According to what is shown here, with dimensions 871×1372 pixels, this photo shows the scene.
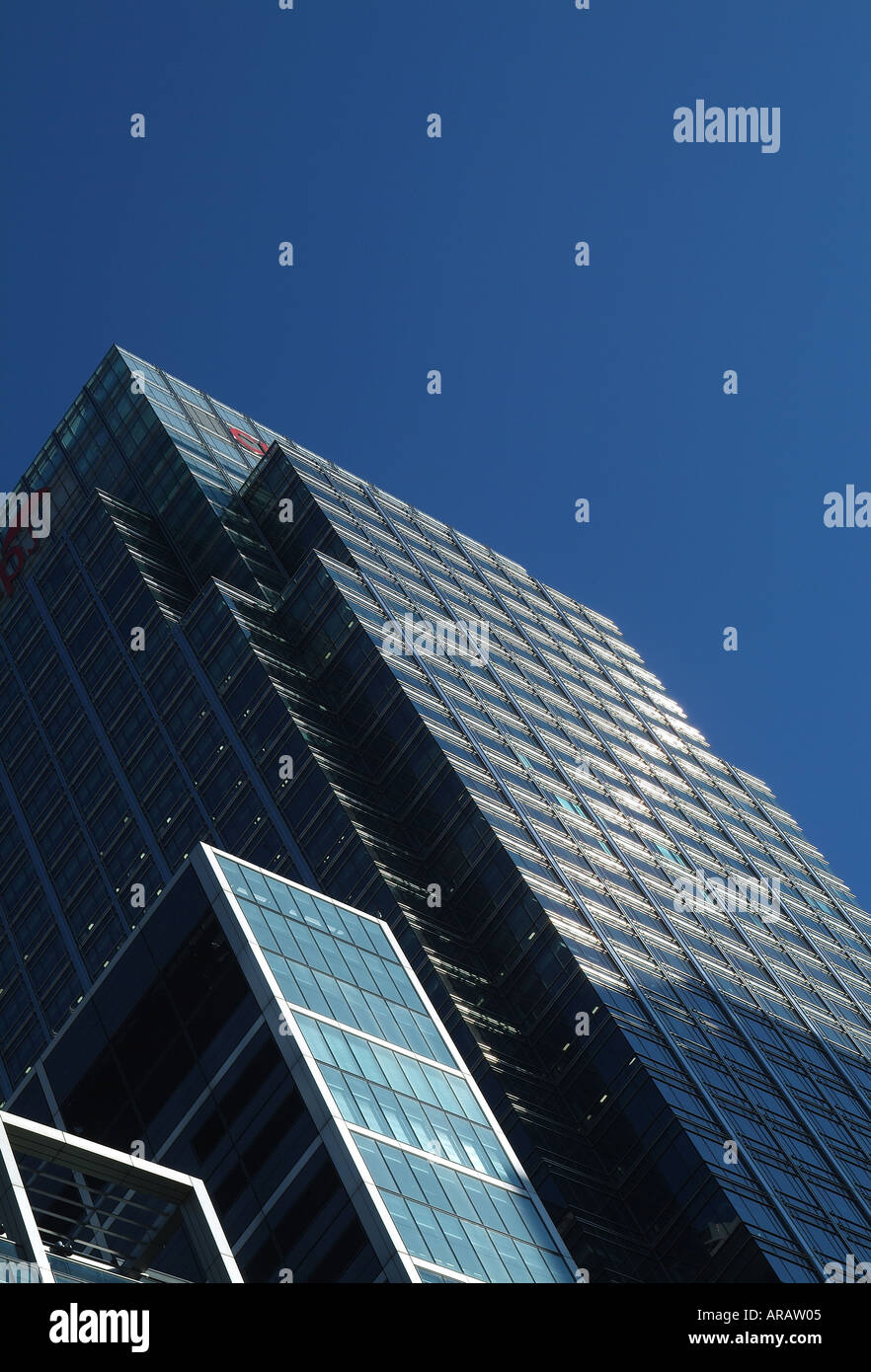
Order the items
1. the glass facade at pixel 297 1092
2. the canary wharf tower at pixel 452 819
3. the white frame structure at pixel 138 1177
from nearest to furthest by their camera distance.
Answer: the white frame structure at pixel 138 1177 < the glass facade at pixel 297 1092 < the canary wharf tower at pixel 452 819

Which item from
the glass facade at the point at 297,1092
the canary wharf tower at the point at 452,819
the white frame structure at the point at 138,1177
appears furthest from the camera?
the canary wharf tower at the point at 452,819

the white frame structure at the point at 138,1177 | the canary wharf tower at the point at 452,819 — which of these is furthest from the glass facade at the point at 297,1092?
the canary wharf tower at the point at 452,819

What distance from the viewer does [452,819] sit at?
316 ft

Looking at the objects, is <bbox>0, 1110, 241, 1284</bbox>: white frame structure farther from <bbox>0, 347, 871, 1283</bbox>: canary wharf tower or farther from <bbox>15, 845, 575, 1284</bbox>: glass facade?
<bbox>0, 347, 871, 1283</bbox>: canary wharf tower

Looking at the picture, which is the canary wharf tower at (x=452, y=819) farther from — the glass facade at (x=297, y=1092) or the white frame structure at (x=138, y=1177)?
the white frame structure at (x=138, y=1177)

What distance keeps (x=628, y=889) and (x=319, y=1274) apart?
172ft

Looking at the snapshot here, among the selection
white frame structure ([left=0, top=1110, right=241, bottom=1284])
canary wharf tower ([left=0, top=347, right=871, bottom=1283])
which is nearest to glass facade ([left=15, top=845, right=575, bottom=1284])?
white frame structure ([left=0, top=1110, right=241, bottom=1284])

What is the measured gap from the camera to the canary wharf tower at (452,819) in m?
83.1

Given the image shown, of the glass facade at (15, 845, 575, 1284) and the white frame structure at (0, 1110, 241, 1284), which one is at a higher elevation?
the white frame structure at (0, 1110, 241, 1284)

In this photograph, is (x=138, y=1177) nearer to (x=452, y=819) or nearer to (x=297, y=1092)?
(x=297, y=1092)

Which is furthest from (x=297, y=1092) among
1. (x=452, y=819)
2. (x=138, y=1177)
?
(x=452, y=819)

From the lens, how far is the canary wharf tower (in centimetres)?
8306
